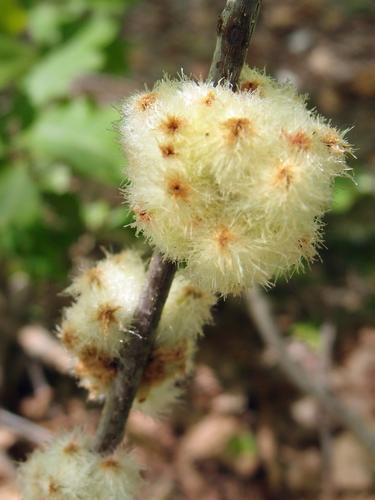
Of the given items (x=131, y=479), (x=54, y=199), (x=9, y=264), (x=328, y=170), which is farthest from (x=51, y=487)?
(x=9, y=264)

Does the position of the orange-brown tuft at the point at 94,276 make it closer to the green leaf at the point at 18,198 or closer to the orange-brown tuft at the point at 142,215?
the orange-brown tuft at the point at 142,215

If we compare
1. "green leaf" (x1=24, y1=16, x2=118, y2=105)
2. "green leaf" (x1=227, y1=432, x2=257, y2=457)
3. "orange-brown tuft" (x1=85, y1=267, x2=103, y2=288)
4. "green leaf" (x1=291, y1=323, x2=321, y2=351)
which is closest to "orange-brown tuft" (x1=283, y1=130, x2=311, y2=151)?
"orange-brown tuft" (x1=85, y1=267, x2=103, y2=288)

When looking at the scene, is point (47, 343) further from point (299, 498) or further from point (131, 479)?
point (131, 479)

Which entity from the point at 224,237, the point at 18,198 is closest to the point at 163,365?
the point at 224,237

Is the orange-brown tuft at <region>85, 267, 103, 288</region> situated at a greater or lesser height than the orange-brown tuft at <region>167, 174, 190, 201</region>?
lesser

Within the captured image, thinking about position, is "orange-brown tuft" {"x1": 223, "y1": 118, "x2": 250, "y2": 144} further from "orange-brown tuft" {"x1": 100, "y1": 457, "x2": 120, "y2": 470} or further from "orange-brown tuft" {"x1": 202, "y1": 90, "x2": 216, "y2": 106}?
A: "orange-brown tuft" {"x1": 100, "y1": 457, "x2": 120, "y2": 470}

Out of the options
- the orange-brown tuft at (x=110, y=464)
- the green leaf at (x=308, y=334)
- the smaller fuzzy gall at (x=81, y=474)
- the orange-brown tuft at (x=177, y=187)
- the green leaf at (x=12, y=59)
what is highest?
the green leaf at (x=12, y=59)

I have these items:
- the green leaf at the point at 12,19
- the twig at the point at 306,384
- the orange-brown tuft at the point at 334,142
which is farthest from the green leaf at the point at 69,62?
the orange-brown tuft at the point at 334,142

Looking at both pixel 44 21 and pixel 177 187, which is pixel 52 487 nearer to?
pixel 177 187

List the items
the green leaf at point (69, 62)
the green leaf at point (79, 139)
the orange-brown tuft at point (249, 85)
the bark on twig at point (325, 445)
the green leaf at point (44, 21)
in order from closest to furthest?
1. the orange-brown tuft at point (249, 85)
2. the green leaf at point (79, 139)
3. the green leaf at point (69, 62)
4. the bark on twig at point (325, 445)
5. the green leaf at point (44, 21)
